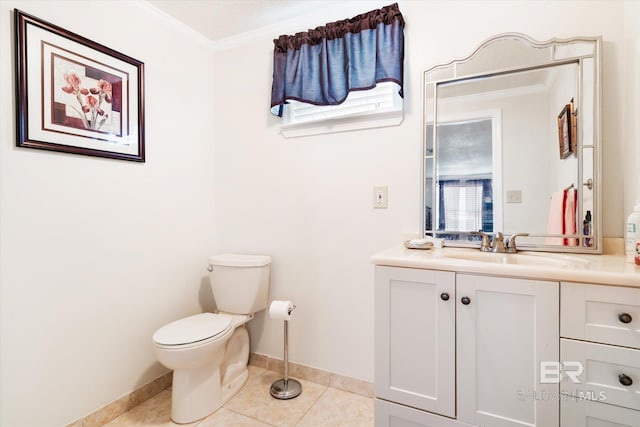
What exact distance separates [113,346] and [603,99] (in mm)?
2670

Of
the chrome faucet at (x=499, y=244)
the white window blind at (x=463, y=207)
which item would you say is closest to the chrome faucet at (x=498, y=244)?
the chrome faucet at (x=499, y=244)

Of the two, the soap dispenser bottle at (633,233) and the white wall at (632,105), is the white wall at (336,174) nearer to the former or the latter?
the white wall at (632,105)

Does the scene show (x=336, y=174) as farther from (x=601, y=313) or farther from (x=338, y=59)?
(x=601, y=313)

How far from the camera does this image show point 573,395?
3.24ft

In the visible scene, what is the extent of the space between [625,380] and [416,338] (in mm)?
605

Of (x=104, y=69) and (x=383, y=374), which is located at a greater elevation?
(x=104, y=69)

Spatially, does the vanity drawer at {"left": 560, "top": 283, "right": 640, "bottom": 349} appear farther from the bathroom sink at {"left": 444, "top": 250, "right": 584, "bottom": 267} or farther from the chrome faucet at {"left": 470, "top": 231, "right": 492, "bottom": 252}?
the chrome faucet at {"left": 470, "top": 231, "right": 492, "bottom": 252}

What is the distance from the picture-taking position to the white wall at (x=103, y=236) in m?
1.33

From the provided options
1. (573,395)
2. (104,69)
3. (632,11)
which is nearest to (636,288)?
(573,395)

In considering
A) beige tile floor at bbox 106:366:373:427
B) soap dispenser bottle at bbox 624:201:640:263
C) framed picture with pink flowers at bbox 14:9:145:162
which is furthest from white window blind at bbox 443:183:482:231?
framed picture with pink flowers at bbox 14:9:145:162

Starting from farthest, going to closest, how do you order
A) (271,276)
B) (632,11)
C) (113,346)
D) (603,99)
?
(271,276), (113,346), (603,99), (632,11)

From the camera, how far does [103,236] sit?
64.5 inches

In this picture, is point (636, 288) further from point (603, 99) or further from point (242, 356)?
point (242, 356)

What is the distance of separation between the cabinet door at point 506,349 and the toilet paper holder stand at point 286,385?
3.32 feet
